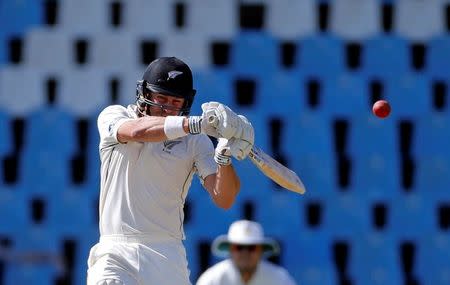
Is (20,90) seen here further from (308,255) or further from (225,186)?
(225,186)

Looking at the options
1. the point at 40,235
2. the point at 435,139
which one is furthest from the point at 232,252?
the point at 435,139

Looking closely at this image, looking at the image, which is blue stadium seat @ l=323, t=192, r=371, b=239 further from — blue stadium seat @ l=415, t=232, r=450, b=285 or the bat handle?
the bat handle

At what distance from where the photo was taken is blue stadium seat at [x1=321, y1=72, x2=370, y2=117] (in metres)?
8.75

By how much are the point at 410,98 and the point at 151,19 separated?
2060 millimetres

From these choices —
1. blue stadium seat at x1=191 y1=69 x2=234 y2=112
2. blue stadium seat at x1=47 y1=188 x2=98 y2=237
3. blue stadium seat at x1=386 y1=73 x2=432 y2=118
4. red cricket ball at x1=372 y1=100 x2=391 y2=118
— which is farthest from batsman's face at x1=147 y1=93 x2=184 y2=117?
blue stadium seat at x1=386 y1=73 x2=432 y2=118

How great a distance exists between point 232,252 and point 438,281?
2191 millimetres

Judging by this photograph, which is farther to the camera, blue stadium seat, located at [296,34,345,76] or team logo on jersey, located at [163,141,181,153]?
blue stadium seat, located at [296,34,345,76]

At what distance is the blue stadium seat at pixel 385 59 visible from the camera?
29.2ft

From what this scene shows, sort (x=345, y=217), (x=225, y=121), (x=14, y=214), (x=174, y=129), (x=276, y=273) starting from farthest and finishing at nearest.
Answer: (x=345, y=217) < (x=14, y=214) < (x=276, y=273) < (x=174, y=129) < (x=225, y=121)

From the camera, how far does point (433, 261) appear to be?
847 cm

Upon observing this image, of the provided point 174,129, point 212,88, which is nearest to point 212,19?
point 212,88

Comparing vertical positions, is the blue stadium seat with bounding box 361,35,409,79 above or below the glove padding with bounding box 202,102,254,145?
below

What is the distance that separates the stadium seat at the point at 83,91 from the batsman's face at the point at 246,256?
2.23 m

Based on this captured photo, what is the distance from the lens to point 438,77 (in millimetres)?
8953
